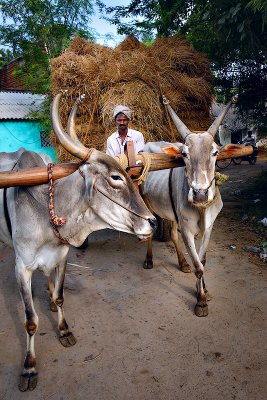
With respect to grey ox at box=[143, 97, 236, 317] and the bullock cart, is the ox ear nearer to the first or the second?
grey ox at box=[143, 97, 236, 317]

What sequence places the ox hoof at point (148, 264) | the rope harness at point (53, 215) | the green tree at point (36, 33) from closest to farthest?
the rope harness at point (53, 215) < the ox hoof at point (148, 264) < the green tree at point (36, 33)

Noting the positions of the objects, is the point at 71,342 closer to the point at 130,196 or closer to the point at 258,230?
the point at 130,196

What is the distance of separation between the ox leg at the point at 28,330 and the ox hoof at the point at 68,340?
37 cm

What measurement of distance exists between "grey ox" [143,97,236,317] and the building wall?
1049 centimetres

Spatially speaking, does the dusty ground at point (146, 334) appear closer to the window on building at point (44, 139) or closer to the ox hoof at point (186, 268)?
the ox hoof at point (186, 268)

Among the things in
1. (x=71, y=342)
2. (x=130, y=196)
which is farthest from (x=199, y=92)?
(x=71, y=342)

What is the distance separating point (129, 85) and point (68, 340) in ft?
12.9

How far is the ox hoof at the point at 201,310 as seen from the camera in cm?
344

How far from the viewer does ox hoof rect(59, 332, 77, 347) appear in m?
3.08

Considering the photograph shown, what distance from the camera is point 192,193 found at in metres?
2.95

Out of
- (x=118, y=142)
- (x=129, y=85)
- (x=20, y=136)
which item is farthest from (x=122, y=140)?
(x=20, y=136)

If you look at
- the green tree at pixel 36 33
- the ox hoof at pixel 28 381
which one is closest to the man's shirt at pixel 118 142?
the ox hoof at pixel 28 381

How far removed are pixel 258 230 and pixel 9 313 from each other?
438 centimetres

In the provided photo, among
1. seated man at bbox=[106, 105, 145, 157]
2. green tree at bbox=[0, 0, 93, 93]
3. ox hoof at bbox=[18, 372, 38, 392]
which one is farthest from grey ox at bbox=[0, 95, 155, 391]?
green tree at bbox=[0, 0, 93, 93]
